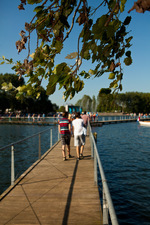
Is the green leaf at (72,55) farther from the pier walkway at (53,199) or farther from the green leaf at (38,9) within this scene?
the pier walkway at (53,199)

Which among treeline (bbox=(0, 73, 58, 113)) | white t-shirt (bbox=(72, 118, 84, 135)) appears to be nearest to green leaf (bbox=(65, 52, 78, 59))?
Result: white t-shirt (bbox=(72, 118, 84, 135))

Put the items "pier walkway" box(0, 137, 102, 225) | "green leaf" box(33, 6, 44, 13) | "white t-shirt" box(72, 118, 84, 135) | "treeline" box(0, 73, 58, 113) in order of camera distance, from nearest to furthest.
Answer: "green leaf" box(33, 6, 44, 13) → "pier walkway" box(0, 137, 102, 225) → "white t-shirt" box(72, 118, 84, 135) → "treeline" box(0, 73, 58, 113)

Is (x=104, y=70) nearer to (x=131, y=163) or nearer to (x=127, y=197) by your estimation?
(x=127, y=197)

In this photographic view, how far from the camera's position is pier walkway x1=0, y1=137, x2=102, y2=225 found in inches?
135

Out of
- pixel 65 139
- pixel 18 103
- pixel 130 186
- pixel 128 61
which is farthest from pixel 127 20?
Answer: pixel 18 103

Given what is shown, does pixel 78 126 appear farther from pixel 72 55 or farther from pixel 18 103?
pixel 18 103

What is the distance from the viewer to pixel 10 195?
444 cm

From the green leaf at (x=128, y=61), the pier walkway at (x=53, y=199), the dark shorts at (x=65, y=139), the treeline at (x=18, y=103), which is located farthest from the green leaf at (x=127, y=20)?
the treeline at (x=18, y=103)

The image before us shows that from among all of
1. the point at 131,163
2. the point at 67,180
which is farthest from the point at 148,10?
the point at 131,163

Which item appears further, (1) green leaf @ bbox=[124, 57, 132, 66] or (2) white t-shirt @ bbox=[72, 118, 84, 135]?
(2) white t-shirt @ bbox=[72, 118, 84, 135]

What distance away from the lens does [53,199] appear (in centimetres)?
421

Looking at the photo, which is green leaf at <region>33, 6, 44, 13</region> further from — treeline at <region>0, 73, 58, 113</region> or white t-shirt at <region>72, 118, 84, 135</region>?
treeline at <region>0, 73, 58, 113</region>

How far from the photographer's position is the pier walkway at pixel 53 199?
11.2 ft

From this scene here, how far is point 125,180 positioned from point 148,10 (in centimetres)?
978
